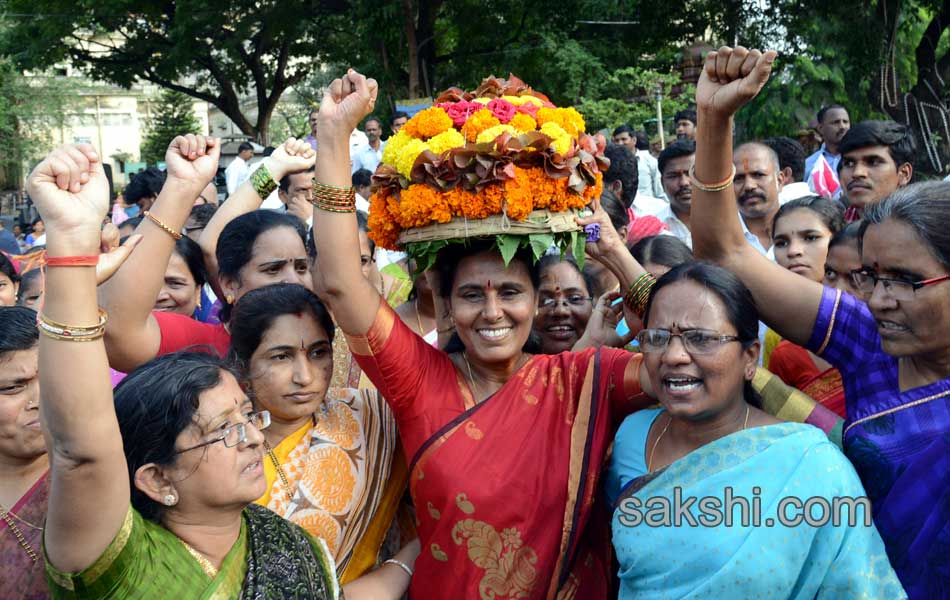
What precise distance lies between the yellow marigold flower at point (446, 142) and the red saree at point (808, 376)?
147cm

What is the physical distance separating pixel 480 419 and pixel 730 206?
3.42ft

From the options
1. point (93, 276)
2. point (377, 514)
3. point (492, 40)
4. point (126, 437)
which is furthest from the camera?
point (492, 40)

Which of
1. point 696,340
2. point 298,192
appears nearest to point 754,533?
point 696,340

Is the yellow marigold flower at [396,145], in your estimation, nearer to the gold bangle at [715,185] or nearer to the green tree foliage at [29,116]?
the gold bangle at [715,185]

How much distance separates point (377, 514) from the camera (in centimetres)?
306

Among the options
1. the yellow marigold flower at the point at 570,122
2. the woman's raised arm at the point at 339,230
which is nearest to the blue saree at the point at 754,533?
the woman's raised arm at the point at 339,230

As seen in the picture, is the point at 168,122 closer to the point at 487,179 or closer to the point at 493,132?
the point at 493,132

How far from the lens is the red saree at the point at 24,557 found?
2582 mm

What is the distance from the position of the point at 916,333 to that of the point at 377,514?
5.84 ft

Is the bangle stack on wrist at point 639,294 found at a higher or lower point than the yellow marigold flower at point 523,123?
lower

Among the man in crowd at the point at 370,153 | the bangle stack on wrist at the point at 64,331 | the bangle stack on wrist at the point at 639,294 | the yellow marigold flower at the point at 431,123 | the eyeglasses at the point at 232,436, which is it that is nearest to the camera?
the bangle stack on wrist at the point at 64,331

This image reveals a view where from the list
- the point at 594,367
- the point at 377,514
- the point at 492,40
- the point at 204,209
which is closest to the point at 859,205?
the point at 594,367

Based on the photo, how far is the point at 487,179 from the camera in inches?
108

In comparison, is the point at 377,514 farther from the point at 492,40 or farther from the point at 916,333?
the point at 492,40
